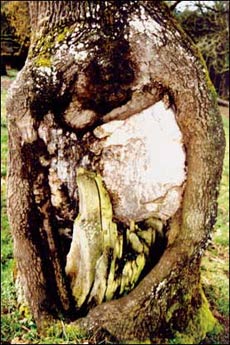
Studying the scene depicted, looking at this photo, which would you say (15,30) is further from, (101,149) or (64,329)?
(64,329)

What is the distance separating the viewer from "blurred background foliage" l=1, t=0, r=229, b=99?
425 inches

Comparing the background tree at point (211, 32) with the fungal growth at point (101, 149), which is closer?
the fungal growth at point (101, 149)

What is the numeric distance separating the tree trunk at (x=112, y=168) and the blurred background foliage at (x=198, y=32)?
702cm

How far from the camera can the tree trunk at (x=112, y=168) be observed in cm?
321

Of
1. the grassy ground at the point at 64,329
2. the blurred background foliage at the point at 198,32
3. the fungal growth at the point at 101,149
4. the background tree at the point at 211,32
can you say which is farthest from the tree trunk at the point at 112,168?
the background tree at the point at 211,32

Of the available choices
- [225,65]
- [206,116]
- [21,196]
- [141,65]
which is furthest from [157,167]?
[225,65]

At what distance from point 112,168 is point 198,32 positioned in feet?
43.2

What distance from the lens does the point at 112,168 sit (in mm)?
3512

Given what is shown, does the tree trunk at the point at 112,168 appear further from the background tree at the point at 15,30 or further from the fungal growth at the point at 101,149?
the background tree at the point at 15,30

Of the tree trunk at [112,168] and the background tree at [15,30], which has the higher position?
the background tree at [15,30]

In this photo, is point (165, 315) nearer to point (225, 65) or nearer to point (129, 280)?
point (129, 280)

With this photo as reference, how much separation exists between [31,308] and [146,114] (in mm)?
1759

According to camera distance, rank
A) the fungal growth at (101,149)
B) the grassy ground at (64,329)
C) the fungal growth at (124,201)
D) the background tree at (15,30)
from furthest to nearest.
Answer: the background tree at (15,30)
the grassy ground at (64,329)
the fungal growth at (124,201)
the fungal growth at (101,149)

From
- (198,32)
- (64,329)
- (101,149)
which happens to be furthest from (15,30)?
(64,329)
